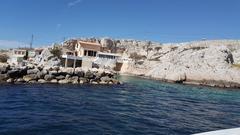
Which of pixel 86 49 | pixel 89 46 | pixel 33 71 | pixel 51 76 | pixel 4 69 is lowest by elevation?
pixel 51 76

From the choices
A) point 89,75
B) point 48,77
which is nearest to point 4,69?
point 48,77

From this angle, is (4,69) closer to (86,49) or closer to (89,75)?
(89,75)

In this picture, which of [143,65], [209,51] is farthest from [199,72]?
[143,65]

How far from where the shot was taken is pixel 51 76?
52562 mm

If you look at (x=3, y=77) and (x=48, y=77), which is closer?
(x=3, y=77)

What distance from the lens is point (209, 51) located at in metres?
108

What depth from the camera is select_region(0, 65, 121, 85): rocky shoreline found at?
160 ft

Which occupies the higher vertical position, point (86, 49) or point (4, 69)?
point (86, 49)

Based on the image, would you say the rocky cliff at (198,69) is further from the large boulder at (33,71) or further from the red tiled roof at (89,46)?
the large boulder at (33,71)

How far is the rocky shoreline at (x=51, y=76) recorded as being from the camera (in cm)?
4878

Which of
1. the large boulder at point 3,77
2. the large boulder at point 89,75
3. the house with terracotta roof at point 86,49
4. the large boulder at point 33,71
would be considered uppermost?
the house with terracotta roof at point 86,49

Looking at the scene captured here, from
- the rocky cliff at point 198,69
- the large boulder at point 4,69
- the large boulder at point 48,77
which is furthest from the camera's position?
the rocky cliff at point 198,69

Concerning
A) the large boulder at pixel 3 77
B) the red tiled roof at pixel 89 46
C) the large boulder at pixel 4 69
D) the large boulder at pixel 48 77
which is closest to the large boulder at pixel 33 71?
the large boulder at pixel 48 77

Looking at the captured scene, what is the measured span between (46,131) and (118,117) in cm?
771
